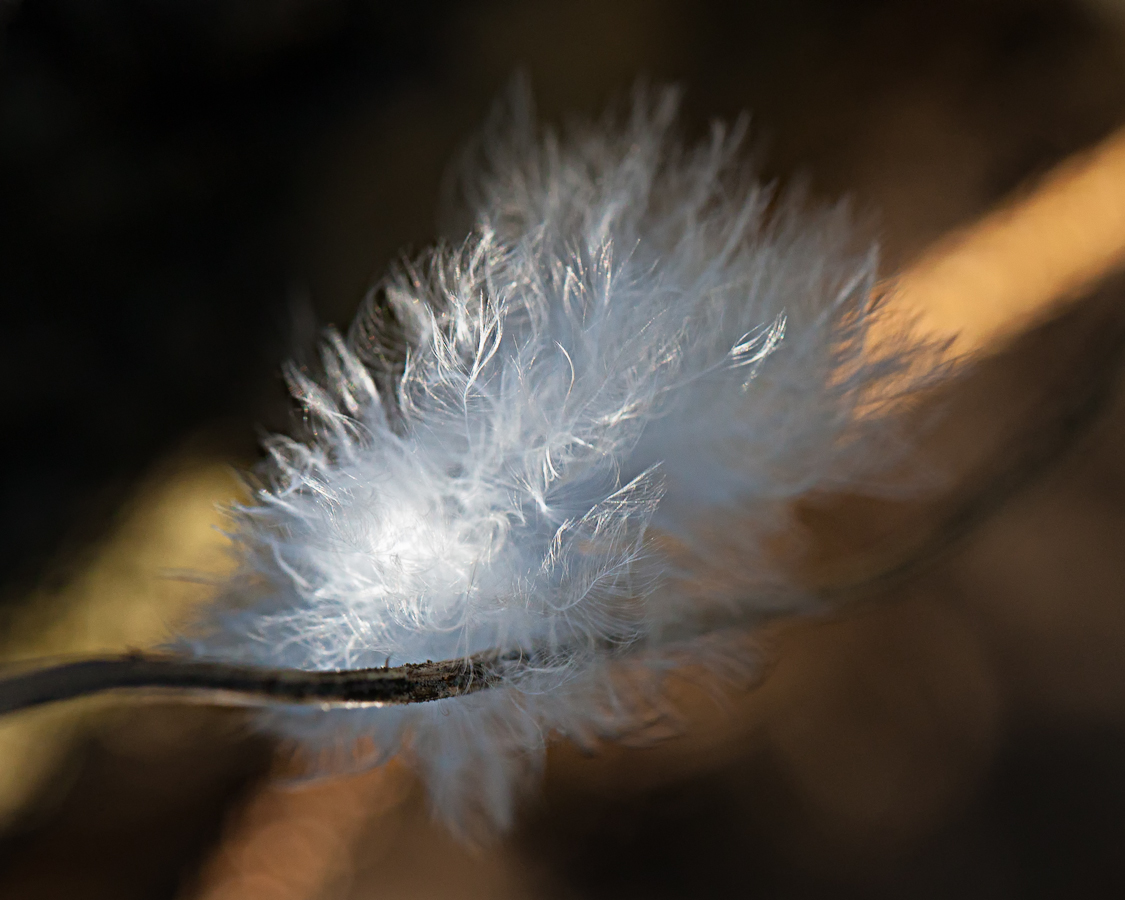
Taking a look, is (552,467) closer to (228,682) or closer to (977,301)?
(228,682)

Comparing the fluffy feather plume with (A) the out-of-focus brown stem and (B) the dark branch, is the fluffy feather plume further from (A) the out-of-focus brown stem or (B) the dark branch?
(A) the out-of-focus brown stem

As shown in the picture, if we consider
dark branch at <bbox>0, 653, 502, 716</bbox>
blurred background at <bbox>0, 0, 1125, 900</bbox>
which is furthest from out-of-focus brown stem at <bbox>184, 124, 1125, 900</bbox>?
dark branch at <bbox>0, 653, 502, 716</bbox>

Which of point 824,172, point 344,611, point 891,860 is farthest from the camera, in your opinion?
point 824,172

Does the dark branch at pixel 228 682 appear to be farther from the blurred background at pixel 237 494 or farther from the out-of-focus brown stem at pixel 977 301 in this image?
the out-of-focus brown stem at pixel 977 301

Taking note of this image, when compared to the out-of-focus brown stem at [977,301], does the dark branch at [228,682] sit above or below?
below

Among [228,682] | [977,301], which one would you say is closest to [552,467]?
[228,682]

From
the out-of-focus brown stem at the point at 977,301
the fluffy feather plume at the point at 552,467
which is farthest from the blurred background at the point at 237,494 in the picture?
the fluffy feather plume at the point at 552,467

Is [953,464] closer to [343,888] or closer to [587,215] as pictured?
[587,215]

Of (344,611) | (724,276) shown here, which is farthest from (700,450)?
(344,611)
